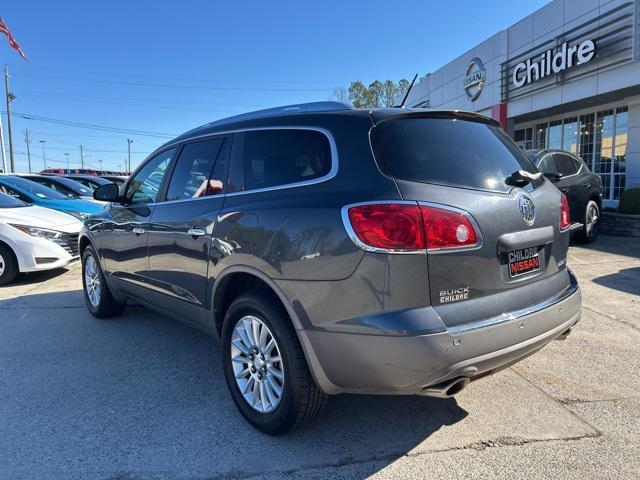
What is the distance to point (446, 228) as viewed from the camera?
2379mm

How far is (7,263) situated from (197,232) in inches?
208

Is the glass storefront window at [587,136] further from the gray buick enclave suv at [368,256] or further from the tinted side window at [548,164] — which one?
the gray buick enclave suv at [368,256]

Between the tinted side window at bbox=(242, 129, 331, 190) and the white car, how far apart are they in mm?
5388

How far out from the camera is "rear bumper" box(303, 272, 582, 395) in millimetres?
2289

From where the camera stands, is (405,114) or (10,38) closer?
(405,114)

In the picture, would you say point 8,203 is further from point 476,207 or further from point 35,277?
point 476,207

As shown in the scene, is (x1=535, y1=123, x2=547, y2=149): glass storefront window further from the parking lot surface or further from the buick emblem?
the buick emblem

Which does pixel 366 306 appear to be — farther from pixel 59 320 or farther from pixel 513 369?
pixel 59 320

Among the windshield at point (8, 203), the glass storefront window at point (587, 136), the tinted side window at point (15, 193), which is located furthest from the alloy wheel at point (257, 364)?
the glass storefront window at point (587, 136)

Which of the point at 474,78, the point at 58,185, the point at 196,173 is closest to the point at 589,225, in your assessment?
the point at 196,173

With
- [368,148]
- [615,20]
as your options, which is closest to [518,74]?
[615,20]

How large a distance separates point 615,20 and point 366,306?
12977 millimetres

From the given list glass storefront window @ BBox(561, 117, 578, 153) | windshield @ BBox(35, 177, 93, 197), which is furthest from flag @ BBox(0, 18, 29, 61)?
glass storefront window @ BBox(561, 117, 578, 153)

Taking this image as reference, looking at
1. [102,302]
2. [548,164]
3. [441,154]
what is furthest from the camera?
[548,164]
